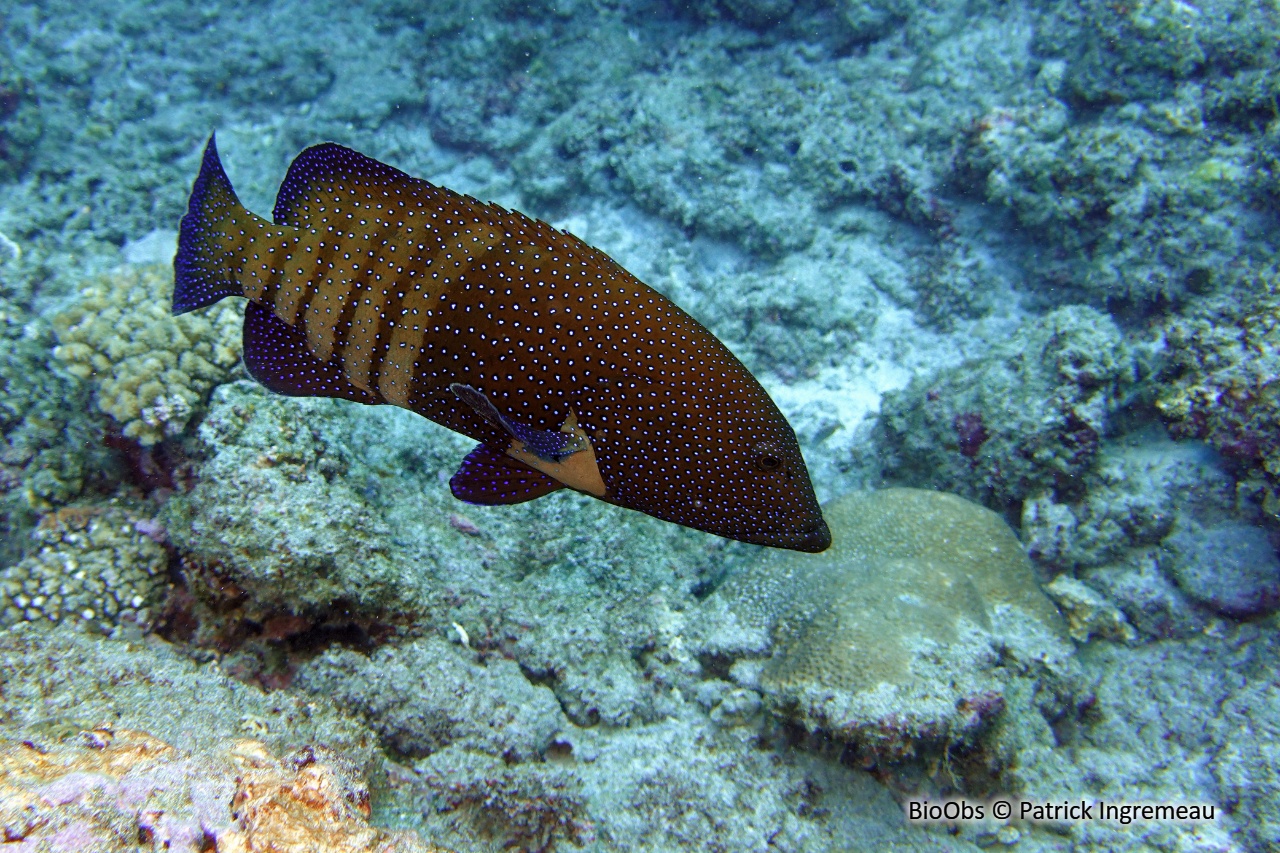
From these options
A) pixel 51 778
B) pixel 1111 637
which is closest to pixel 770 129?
pixel 1111 637

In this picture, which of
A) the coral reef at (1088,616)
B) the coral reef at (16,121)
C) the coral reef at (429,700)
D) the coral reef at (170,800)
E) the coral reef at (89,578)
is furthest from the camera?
the coral reef at (16,121)

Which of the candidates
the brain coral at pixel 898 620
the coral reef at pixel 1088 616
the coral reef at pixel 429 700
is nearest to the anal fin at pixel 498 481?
the coral reef at pixel 429 700

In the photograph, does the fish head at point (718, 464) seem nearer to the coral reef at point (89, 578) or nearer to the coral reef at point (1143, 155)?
the coral reef at point (89, 578)

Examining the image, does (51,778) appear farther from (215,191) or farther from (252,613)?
(215,191)

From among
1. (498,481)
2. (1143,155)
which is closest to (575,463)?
(498,481)

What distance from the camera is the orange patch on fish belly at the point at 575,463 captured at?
2.39 metres

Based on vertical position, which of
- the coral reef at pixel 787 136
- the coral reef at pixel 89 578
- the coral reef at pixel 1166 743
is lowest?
the coral reef at pixel 89 578

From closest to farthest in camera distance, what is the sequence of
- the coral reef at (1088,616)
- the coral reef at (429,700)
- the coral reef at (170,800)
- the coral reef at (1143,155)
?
the coral reef at (170,800) < the coral reef at (429,700) < the coral reef at (1088,616) < the coral reef at (1143,155)

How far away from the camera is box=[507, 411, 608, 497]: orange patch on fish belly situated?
2.39 meters

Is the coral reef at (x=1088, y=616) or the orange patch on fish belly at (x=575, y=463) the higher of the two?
the orange patch on fish belly at (x=575, y=463)

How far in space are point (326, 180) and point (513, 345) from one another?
1.04 metres

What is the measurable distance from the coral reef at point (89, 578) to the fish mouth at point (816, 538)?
3813 mm

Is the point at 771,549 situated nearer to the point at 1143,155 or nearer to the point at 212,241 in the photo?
the point at 212,241

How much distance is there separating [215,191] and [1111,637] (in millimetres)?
6285
